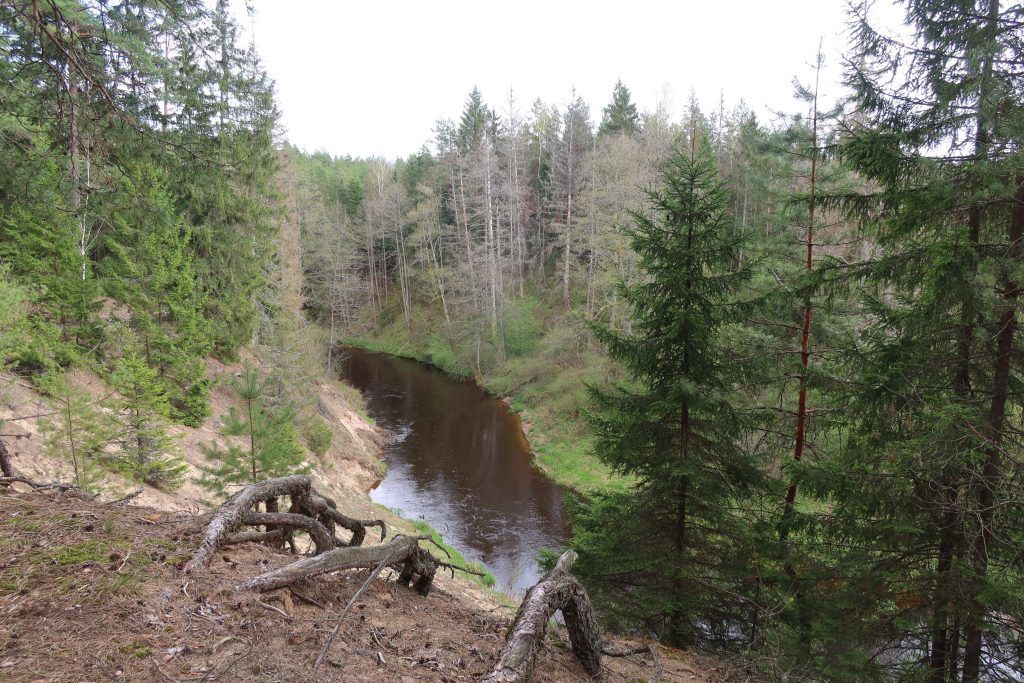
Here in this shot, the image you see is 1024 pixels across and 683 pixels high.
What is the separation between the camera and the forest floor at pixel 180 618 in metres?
2.42

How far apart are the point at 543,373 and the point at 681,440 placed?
22.4 metres

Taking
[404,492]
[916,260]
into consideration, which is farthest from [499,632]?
[404,492]

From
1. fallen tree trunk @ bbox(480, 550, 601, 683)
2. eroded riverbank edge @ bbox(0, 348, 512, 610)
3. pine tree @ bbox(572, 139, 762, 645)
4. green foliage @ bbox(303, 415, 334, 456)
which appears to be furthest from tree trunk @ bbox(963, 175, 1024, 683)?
green foliage @ bbox(303, 415, 334, 456)

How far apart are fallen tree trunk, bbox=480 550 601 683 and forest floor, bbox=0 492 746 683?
0.16 metres

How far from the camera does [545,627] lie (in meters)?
2.99

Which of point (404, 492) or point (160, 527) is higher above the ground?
point (160, 527)

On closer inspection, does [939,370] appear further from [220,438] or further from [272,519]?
[220,438]

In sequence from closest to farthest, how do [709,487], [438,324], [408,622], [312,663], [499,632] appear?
[312,663], [408,622], [499,632], [709,487], [438,324]

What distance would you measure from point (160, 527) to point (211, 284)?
1527cm

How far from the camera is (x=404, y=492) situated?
58.1 ft

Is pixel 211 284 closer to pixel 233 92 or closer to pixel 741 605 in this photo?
pixel 233 92

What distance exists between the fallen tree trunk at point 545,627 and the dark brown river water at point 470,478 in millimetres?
8062

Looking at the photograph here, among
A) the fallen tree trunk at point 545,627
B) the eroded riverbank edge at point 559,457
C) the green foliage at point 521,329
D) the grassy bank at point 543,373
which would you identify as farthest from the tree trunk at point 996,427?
the green foliage at point 521,329

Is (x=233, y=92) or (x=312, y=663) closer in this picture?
(x=312, y=663)
